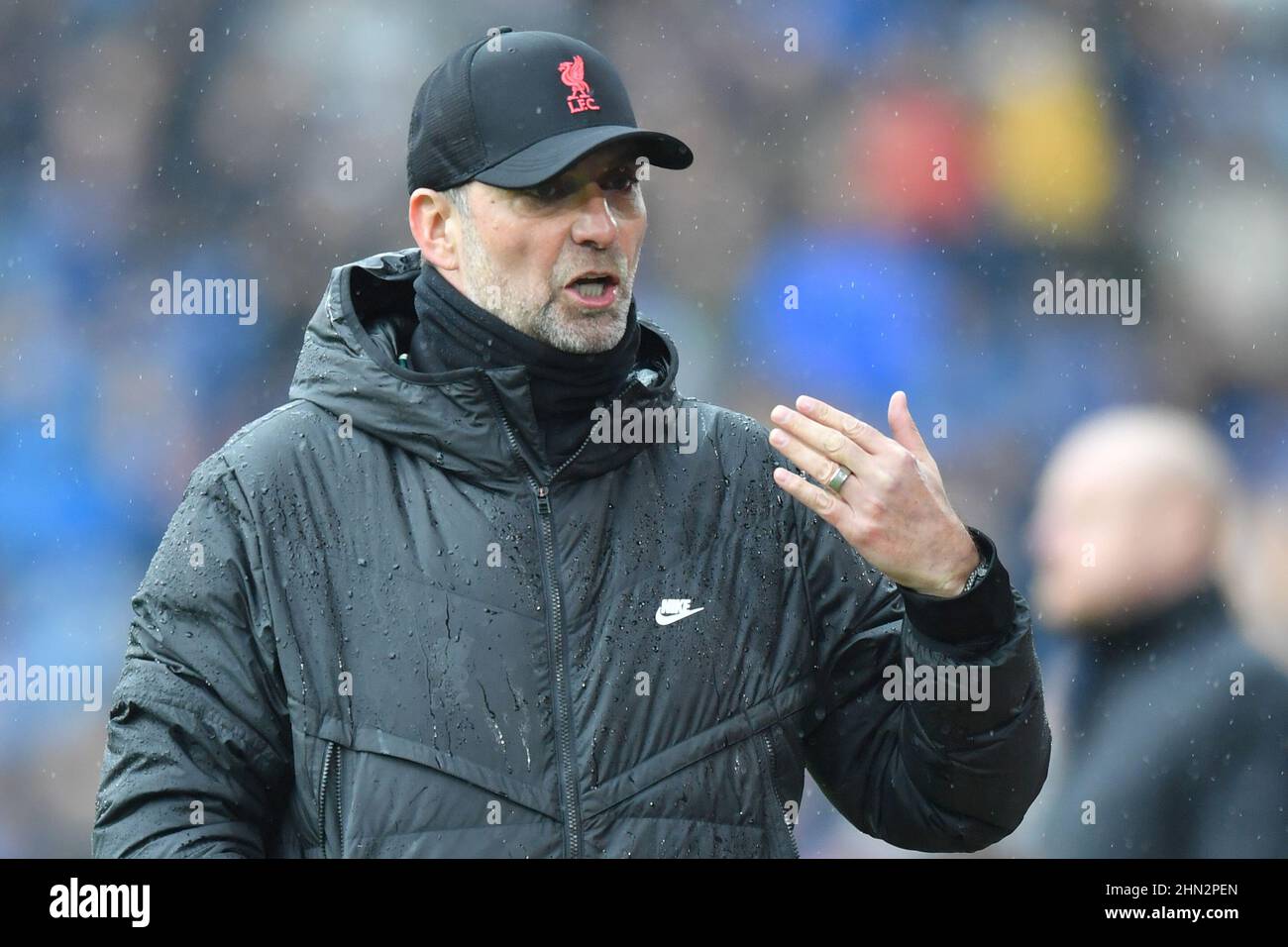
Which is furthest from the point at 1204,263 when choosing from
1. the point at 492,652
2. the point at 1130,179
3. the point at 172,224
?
the point at 492,652

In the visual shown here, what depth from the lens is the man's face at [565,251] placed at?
2107 mm

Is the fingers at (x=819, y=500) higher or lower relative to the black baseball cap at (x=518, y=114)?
lower

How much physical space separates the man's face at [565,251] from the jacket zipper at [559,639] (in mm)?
107

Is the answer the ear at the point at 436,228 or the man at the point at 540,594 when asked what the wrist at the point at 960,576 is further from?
the ear at the point at 436,228

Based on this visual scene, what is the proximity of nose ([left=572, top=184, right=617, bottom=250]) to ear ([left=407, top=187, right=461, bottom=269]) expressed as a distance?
18 cm

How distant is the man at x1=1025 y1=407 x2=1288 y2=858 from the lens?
165 inches

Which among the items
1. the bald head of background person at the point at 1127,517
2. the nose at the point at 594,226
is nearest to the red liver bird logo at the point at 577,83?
the nose at the point at 594,226

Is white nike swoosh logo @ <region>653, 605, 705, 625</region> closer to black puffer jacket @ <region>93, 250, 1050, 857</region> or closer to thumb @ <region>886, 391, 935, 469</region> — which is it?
black puffer jacket @ <region>93, 250, 1050, 857</region>

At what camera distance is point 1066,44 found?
19.4 feet

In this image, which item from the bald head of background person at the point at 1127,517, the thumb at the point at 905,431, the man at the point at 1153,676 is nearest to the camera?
the thumb at the point at 905,431

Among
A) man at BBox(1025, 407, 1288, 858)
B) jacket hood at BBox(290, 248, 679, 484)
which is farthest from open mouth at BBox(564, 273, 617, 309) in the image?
man at BBox(1025, 407, 1288, 858)

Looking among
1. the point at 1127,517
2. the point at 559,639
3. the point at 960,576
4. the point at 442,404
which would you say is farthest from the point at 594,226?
the point at 1127,517

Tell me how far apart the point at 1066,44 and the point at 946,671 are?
174 inches

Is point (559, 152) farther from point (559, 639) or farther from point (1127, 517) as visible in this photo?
point (1127, 517)
